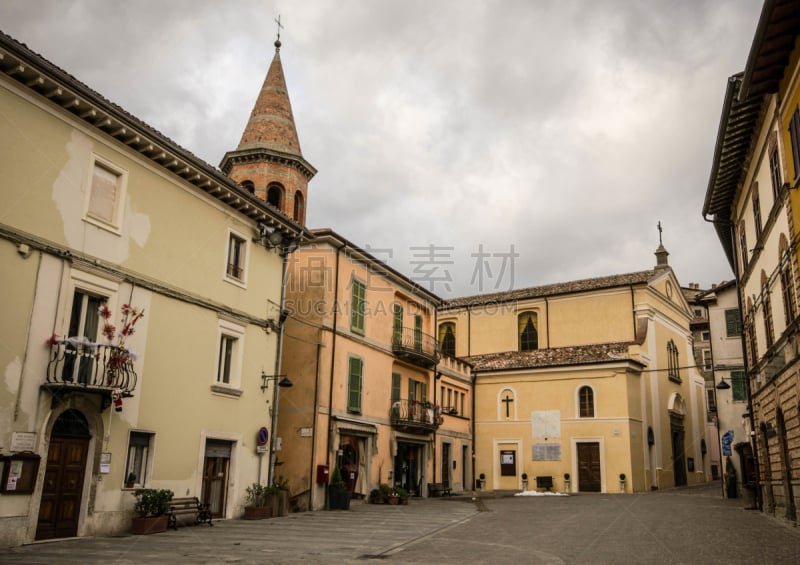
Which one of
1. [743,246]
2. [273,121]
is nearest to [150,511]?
[743,246]

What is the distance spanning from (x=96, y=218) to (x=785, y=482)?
1717cm

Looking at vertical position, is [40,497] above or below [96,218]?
below

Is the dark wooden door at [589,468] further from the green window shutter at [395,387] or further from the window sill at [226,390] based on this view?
the window sill at [226,390]

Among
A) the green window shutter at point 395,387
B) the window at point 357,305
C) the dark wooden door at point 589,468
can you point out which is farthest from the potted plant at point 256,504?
the dark wooden door at point 589,468

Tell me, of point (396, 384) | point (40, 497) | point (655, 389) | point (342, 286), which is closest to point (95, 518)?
point (40, 497)

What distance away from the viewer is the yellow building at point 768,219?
44.3 ft

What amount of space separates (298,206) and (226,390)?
1294 cm

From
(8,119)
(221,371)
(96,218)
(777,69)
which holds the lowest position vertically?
(221,371)

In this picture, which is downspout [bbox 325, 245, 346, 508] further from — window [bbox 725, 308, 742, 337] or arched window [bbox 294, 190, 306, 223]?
window [bbox 725, 308, 742, 337]

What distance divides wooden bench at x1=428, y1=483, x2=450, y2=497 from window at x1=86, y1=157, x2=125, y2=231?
19795mm

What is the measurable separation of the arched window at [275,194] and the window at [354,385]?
787 cm

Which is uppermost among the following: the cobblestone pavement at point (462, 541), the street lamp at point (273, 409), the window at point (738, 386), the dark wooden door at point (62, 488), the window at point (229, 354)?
the window at point (738, 386)

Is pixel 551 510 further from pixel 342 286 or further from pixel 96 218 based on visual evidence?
pixel 96 218

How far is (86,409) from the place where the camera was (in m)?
13.7
